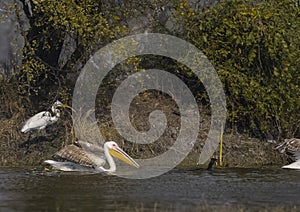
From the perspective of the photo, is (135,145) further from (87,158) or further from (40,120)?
(87,158)

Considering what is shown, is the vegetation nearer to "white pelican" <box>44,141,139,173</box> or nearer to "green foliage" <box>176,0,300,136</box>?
"green foliage" <box>176,0,300,136</box>

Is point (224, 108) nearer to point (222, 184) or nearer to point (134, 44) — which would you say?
point (134, 44)

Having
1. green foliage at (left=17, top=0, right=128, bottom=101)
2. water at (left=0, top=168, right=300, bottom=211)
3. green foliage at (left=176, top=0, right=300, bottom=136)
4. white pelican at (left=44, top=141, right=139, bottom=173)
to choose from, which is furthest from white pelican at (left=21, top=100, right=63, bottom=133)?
green foliage at (left=176, top=0, right=300, bottom=136)

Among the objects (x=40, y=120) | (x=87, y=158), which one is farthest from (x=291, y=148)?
(x=40, y=120)

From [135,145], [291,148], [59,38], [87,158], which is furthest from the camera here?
[59,38]

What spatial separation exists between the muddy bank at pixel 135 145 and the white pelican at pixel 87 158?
54.0 inches

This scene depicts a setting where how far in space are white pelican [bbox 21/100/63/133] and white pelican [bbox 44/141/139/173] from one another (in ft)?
5.63

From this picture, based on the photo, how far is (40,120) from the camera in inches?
701

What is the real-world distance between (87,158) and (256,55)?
5012 mm

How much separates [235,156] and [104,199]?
22.2ft

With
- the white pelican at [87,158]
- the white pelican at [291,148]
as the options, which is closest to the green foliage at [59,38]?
the white pelican at [87,158]

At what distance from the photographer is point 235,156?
17719 mm

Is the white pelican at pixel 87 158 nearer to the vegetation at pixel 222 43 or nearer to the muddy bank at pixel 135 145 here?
the muddy bank at pixel 135 145

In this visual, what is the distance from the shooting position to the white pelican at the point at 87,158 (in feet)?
51.8
